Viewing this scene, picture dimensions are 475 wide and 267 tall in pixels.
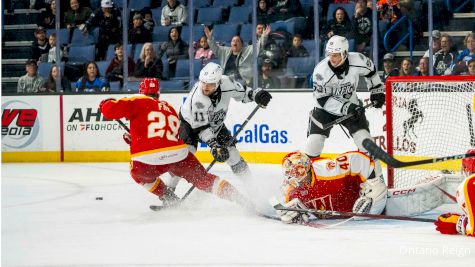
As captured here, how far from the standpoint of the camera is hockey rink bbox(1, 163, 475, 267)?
4801 millimetres

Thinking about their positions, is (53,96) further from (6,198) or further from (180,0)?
(6,198)

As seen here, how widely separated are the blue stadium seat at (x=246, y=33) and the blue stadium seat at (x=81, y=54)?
1682mm

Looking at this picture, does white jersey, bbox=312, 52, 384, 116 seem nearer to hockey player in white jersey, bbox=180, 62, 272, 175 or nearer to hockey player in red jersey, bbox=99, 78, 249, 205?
hockey player in white jersey, bbox=180, 62, 272, 175

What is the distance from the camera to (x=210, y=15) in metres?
10.2

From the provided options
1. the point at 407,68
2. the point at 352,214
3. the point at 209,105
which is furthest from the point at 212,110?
the point at 407,68

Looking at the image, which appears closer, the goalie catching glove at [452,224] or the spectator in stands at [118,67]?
the goalie catching glove at [452,224]

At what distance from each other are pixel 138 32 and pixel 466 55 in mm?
3363

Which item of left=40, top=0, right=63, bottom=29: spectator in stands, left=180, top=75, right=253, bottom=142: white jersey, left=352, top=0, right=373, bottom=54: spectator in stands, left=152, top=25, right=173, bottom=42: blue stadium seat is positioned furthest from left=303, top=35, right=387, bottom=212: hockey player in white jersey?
left=40, top=0, right=63, bottom=29: spectator in stands

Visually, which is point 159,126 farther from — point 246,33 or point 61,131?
point 61,131

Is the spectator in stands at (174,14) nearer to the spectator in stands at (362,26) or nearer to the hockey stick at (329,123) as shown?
the spectator in stands at (362,26)

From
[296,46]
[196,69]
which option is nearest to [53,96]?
[196,69]

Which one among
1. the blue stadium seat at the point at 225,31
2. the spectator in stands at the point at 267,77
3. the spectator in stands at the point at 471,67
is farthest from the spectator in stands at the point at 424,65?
the blue stadium seat at the point at 225,31

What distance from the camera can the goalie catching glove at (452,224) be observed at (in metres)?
5.32

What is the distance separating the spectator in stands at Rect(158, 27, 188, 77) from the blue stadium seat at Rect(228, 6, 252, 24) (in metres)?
0.55
